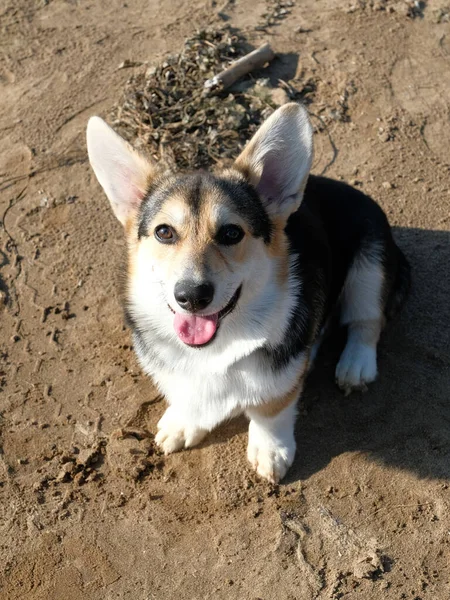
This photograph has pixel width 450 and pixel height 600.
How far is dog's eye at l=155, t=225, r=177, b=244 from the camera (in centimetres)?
346

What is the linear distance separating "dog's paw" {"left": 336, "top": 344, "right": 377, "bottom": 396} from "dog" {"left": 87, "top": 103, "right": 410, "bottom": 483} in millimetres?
511

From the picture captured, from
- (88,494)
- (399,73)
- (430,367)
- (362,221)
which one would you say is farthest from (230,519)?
(399,73)

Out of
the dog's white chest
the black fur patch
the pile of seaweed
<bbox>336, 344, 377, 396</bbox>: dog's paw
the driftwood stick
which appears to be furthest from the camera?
the driftwood stick

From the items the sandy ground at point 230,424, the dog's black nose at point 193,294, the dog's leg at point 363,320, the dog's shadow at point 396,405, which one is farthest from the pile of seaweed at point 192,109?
the dog's black nose at point 193,294

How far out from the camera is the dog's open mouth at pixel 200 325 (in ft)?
10.8

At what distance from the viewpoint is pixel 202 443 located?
14.0 feet

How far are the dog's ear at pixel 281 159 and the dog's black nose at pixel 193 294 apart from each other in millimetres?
787

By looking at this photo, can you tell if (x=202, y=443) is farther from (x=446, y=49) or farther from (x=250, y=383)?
(x=446, y=49)

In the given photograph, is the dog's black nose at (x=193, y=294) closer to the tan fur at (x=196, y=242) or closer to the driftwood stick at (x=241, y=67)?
the tan fur at (x=196, y=242)

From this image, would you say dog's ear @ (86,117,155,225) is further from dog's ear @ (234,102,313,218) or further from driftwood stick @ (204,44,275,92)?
driftwood stick @ (204,44,275,92)

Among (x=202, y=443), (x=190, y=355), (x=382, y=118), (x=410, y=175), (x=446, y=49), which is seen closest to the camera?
(x=190, y=355)

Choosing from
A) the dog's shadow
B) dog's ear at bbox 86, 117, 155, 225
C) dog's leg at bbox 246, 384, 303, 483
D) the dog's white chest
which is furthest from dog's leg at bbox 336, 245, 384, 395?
dog's ear at bbox 86, 117, 155, 225

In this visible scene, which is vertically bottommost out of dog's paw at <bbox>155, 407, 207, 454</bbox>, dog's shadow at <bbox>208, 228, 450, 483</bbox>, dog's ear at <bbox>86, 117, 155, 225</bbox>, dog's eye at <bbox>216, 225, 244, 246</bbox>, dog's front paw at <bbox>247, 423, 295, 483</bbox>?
dog's shadow at <bbox>208, 228, 450, 483</bbox>

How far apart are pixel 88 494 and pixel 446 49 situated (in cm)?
541
